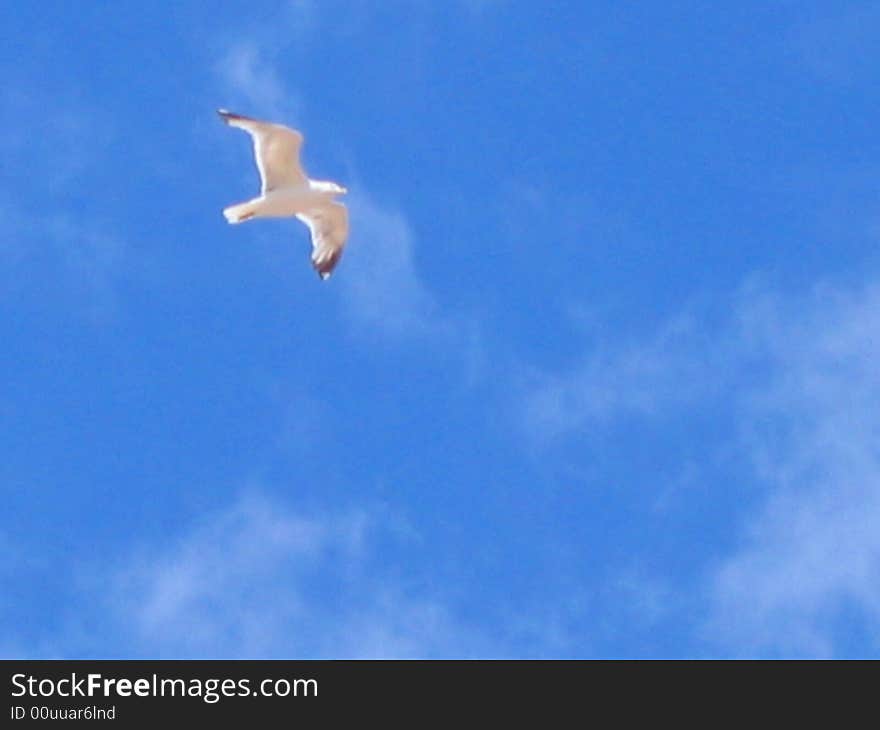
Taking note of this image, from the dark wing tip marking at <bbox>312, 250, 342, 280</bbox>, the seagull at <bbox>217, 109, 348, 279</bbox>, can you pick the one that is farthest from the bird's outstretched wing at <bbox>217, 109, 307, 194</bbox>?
the dark wing tip marking at <bbox>312, 250, 342, 280</bbox>

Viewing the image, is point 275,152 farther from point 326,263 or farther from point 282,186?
point 326,263

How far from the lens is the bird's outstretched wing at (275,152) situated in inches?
2126

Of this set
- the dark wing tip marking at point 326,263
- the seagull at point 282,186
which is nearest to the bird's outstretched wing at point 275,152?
the seagull at point 282,186

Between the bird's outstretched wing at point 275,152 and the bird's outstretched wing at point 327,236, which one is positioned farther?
the bird's outstretched wing at point 327,236

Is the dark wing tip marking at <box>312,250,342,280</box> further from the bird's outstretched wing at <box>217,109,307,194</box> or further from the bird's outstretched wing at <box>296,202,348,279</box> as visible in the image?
the bird's outstretched wing at <box>217,109,307,194</box>

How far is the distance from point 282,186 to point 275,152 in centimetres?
84

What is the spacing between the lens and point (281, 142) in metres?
54.2

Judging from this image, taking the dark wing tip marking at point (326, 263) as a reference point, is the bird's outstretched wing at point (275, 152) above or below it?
above

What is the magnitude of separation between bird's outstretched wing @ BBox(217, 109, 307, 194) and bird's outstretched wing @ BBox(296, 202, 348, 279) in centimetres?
148

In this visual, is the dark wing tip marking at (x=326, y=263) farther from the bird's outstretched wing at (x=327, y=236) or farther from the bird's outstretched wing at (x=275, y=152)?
the bird's outstretched wing at (x=275, y=152)

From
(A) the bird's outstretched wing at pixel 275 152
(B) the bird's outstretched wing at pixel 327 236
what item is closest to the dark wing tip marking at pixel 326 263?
(B) the bird's outstretched wing at pixel 327 236
